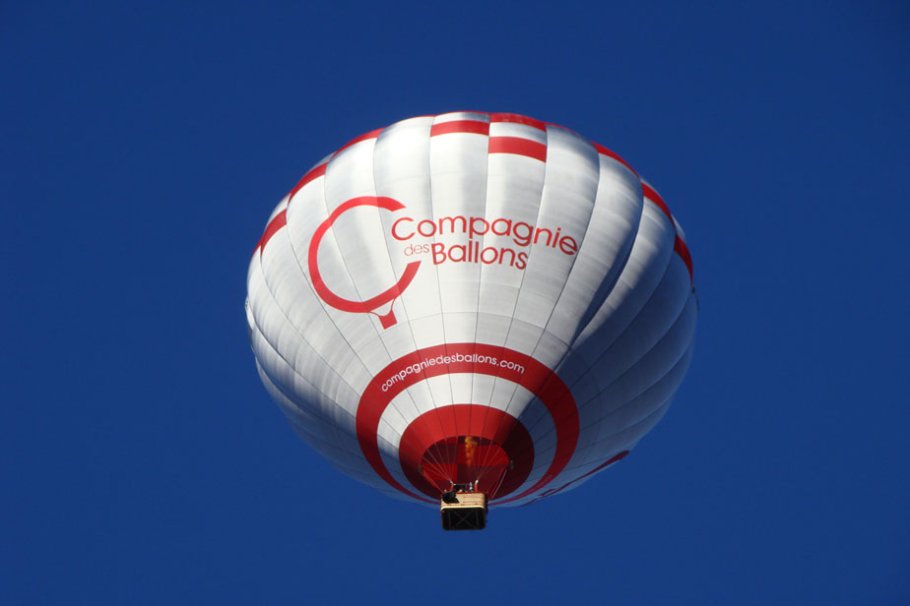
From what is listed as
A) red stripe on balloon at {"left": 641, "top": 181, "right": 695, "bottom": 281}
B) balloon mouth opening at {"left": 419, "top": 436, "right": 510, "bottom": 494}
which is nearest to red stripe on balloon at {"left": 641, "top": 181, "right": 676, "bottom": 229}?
red stripe on balloon at {"left": 641, "top": 181, "right": 695, "bottom": 281}

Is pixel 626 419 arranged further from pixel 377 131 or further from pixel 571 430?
pixel 377 131

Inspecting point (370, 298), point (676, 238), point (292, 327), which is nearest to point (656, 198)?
point (676, 238)

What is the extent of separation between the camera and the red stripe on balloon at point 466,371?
62.6ft

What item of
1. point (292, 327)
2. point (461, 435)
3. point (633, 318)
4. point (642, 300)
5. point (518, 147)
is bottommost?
point (461, 435)

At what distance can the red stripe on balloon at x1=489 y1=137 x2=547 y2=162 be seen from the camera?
20375 millimetres

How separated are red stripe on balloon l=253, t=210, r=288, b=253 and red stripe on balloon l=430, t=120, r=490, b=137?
1.93 meters

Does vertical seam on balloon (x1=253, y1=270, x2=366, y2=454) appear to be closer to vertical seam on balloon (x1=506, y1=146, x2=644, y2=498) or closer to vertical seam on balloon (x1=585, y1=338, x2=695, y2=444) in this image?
vertical seam on balloon (x1=506, y1=146, x2=644, y2=498)

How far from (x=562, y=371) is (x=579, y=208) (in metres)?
1.88

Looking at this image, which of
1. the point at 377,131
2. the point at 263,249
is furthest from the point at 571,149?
the point at 263,249

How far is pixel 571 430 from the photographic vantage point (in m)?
19.7

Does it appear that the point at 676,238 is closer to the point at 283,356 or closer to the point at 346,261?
the point at 346,261

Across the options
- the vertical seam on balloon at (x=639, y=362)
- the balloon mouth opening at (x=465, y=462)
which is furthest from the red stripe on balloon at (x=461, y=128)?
the balloon mouth opening at (x=465, y=462)

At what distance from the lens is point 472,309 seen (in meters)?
19.2

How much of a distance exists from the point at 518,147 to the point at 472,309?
223cm
